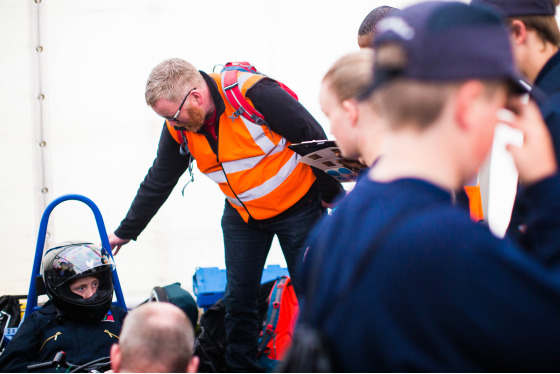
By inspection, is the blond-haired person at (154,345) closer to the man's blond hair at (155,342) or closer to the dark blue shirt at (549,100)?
the man's blond hair at (155,342)

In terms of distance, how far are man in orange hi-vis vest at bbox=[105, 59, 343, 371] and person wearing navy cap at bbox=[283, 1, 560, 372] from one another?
1730 millimetres

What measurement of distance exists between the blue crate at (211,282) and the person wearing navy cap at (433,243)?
8.82ft

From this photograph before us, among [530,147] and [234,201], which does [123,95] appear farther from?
[530,147]

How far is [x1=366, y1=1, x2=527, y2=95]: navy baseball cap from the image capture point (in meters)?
0.75

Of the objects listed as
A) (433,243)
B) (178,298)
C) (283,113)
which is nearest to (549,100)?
(433,243)

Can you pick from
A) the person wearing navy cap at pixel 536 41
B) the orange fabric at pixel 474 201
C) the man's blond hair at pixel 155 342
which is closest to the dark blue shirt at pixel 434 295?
the person wearing navy cap at pixel 536 41

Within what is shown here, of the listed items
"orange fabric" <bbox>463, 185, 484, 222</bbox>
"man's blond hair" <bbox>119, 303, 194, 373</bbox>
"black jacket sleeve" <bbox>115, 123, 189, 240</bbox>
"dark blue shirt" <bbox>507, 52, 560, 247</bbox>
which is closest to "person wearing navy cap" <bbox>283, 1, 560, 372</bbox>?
"dark blue shirt" <bbox>507, 52, 560, 247</bbox>

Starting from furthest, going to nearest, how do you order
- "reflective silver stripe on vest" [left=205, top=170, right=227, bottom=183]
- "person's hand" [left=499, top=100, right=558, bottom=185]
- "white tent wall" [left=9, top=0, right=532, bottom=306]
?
"white tent wall" [left=9, top=0, right=532, bottom=306], "reflective silver stripe on vest" [left=205, top=170, right=227, bottom=183], "person's hand" [left=499, top=100, right=558, bottom=185]

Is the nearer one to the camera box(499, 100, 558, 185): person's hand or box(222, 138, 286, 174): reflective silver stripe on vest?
box(499, 100, 558, 185): person's hand

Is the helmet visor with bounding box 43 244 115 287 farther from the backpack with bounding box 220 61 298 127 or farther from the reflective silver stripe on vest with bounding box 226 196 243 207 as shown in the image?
the backpack with bounding box 220 61 298 127

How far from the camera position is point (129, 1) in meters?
3.62

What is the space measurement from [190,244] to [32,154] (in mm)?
1160

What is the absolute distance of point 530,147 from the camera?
88 centimetres

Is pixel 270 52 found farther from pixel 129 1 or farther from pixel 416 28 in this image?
pixel 416 28
